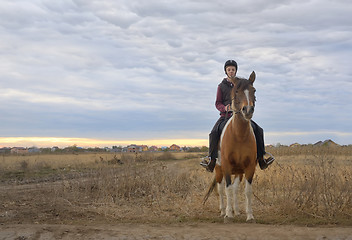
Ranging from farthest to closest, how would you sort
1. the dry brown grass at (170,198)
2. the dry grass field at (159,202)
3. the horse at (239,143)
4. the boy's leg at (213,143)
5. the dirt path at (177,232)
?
the boy's leg at (213,143) < the dry brown grass at (170,198) < the dry grass field at (159,202) < the horse at (239,143) < the dirt path at (177,232)

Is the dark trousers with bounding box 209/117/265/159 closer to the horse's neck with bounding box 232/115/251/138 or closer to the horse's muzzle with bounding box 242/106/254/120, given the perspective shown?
the horse's neck with bounding box 232/115/251/138

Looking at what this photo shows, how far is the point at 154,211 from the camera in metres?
9.07

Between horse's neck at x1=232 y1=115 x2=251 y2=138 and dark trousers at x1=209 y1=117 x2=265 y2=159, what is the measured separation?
0.81m

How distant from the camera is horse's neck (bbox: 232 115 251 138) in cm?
709

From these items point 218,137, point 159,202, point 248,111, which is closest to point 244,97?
point 248,111

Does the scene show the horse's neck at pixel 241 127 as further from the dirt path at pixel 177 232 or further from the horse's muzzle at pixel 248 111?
the dirt path at pixel 177 232

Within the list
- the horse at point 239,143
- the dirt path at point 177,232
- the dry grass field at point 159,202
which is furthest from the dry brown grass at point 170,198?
the horse at point 239,143

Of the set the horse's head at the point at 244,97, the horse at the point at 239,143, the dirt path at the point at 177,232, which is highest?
the horse's head at the point at 244,97

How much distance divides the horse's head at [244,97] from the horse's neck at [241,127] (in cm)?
15

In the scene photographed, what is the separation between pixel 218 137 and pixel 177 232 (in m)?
2.47

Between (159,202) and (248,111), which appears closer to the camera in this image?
(248,111)

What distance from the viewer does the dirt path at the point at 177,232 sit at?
20.3 feet

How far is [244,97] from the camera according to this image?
663cm

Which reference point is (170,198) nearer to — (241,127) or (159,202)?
(159,202)
